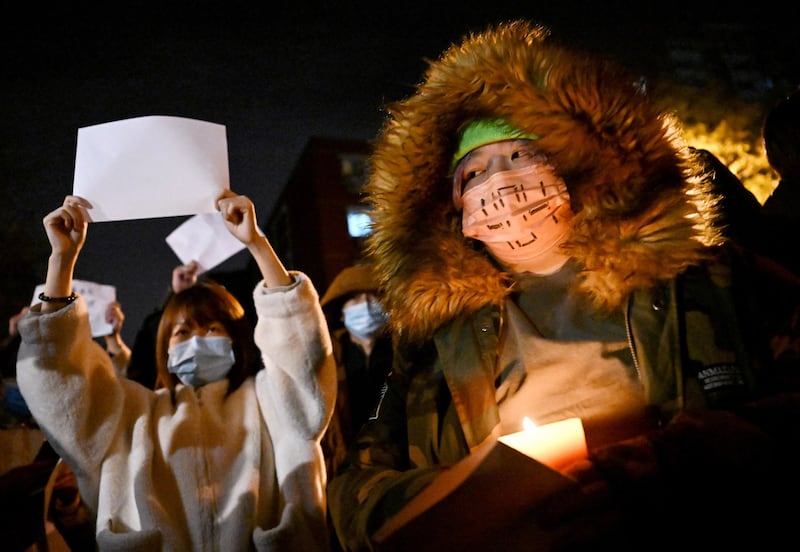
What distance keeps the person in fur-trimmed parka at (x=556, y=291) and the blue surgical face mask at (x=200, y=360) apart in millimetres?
1059

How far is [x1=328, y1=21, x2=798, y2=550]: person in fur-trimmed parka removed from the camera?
157cm

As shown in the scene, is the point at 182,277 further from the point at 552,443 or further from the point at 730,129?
the point at 730,129

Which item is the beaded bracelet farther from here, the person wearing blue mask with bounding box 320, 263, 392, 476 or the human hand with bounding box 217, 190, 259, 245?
the person wearing blue mask with bounding box 320, 263, 392, 476

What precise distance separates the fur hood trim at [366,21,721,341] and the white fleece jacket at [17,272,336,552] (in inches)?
21.8

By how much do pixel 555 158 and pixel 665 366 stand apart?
0.84 metres

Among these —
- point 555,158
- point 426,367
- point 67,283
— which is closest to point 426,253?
point 426,367

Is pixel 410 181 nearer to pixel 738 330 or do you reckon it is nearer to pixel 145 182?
pixel 145 182

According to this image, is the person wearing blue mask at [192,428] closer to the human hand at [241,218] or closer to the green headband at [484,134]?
the human hand at [241,218]

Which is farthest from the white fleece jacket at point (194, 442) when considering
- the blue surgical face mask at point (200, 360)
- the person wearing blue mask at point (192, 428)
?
the blue surgical face mask at point (200, 360)

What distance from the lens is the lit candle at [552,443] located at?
1312 millimetres

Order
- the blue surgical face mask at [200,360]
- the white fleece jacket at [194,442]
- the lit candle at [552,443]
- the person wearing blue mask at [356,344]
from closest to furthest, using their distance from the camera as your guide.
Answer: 1. the lit candle at [552,443]
2. the white fleece jacket at [194,442]
3. the blue surgical face mask at [200,360]
4. the person wearing blue mask at [356,344]

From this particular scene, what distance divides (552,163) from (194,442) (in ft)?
6.53

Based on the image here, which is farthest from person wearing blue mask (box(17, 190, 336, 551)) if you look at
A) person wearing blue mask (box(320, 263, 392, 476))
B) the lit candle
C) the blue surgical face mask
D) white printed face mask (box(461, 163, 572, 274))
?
the lit candle

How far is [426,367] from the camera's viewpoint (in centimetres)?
215
